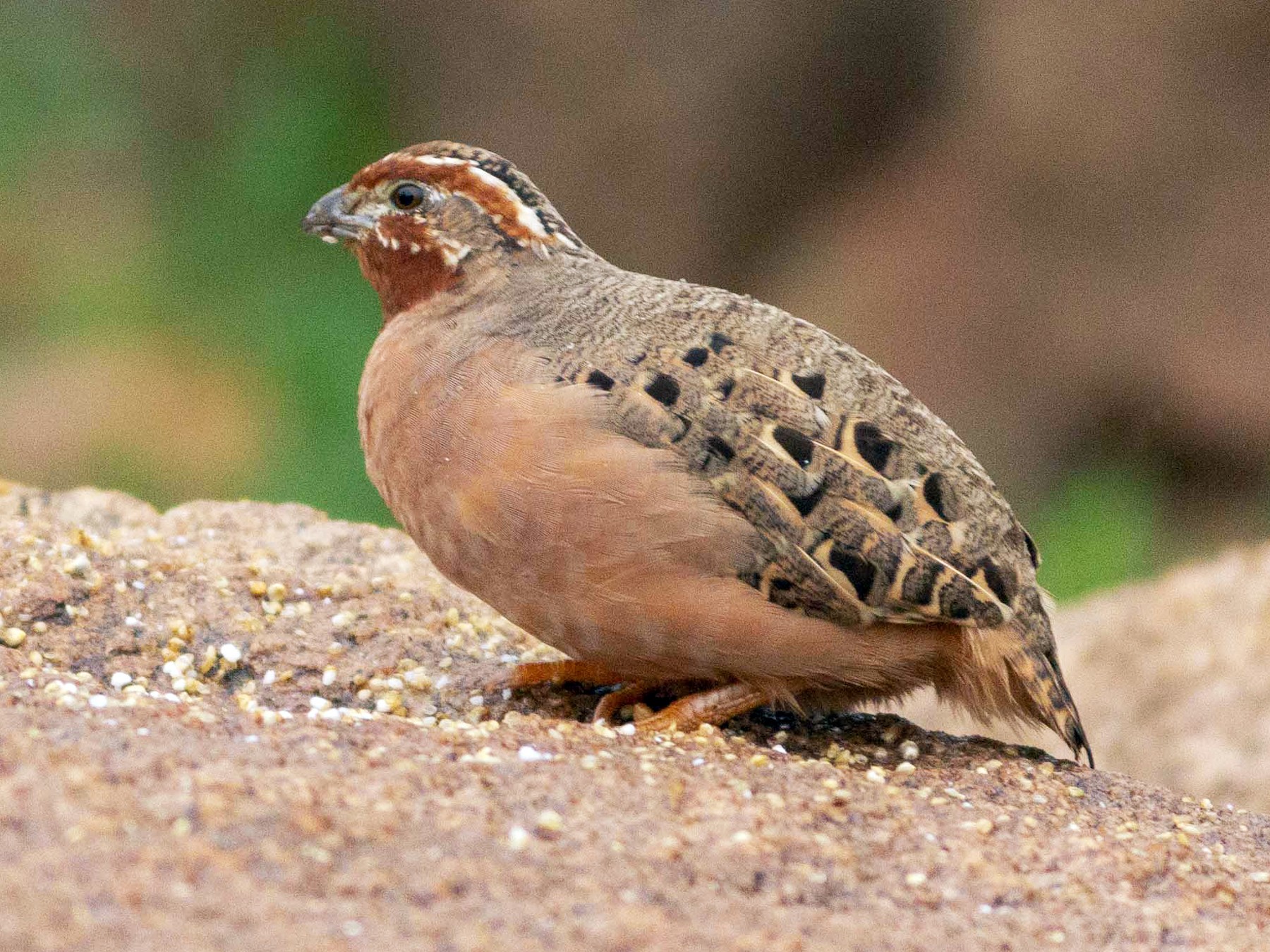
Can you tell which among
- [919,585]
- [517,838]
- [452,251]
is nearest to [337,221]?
[452,251]

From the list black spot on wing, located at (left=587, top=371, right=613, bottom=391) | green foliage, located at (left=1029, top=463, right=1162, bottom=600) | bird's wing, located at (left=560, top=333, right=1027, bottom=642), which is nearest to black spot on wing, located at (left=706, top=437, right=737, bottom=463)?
bird's wing, located at (left=560, top=333, right=1027, bottom=642)

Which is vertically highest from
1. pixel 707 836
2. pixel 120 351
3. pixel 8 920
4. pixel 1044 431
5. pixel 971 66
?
pixel 971 66

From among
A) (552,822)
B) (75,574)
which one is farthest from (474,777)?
(75,574)

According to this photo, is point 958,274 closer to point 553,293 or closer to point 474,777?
point 553,293

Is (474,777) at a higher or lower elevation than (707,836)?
lower

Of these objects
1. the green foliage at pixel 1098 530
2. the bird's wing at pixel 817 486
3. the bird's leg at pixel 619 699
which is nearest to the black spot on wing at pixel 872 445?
the bird's wing at pixel 817 486

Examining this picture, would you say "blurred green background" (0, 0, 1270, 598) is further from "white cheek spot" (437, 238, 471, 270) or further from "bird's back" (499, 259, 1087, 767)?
"bird's back" (499, 259, 1087, 767)
